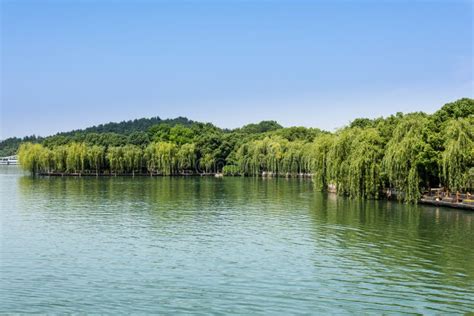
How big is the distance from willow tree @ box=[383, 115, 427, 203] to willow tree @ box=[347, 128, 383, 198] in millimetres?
1409

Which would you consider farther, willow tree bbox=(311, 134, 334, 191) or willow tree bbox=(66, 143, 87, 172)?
willow tree bbox=(66, 143, 87, 172)

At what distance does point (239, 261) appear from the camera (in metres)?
22.4

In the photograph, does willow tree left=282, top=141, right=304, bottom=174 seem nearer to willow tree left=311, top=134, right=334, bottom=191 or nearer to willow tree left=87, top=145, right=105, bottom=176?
willow tree left=87, top=145, right=105, bottom=176

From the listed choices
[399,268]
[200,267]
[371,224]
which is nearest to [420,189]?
[371,224]

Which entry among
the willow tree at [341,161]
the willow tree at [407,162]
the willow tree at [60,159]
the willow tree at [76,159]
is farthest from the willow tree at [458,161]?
the willow tree at [60,159]

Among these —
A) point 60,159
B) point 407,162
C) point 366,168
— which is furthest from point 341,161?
point 60,159

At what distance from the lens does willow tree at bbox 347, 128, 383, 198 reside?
154ft

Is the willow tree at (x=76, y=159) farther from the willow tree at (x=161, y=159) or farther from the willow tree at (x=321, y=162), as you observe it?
the willow tree at (x=321, y=162)

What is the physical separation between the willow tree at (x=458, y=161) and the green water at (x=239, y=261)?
273 cm

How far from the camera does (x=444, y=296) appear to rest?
1725cm

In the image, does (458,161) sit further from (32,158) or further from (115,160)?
(32,158)

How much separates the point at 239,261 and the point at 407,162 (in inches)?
989

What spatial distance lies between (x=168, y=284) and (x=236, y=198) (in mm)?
34613

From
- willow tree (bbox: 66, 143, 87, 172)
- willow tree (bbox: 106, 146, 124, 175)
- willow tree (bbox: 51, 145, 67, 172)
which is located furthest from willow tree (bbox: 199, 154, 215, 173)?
willow tree (bbox: 51, 145, 67, 172)
